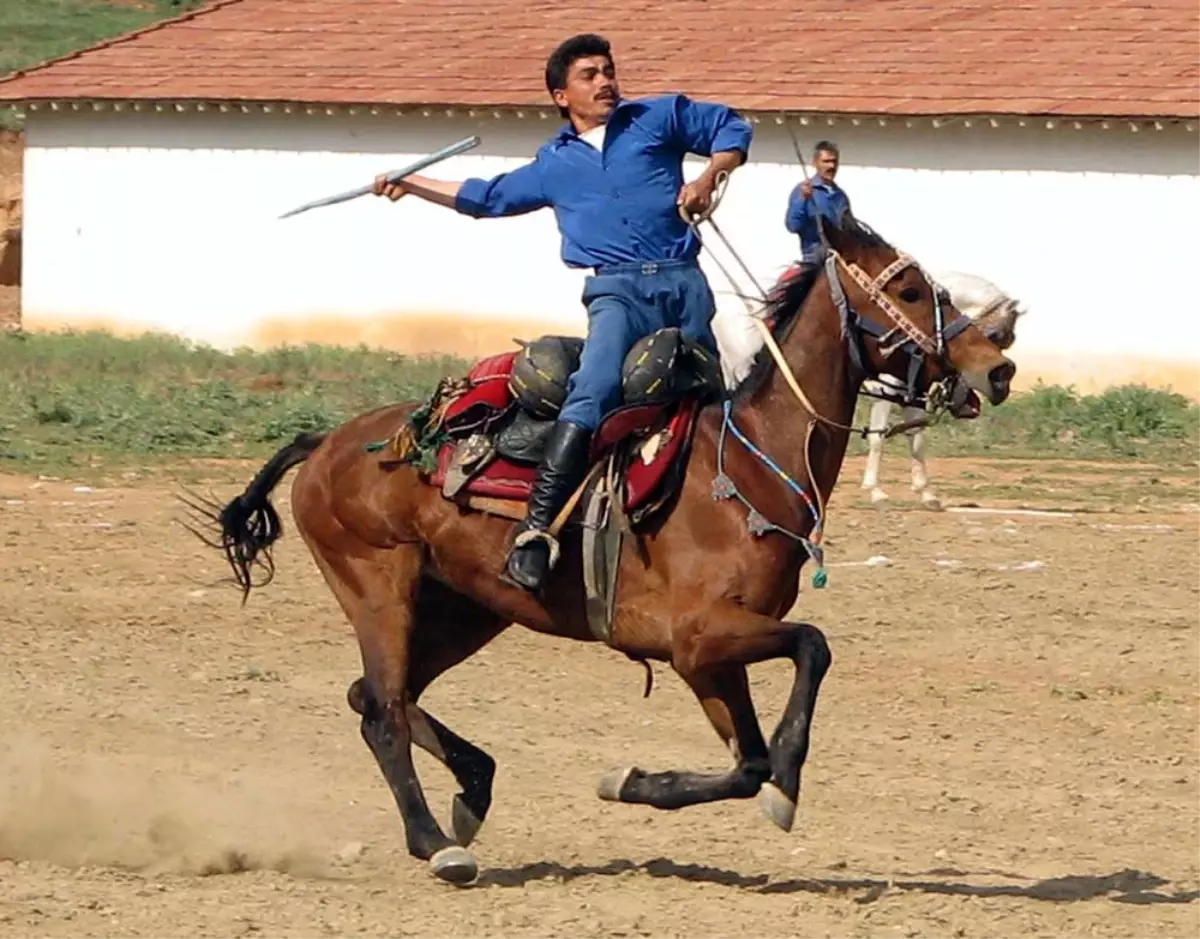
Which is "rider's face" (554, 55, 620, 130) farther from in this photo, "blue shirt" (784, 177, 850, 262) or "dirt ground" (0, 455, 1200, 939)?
"dirt ground" (0, 455, 1200, 939)

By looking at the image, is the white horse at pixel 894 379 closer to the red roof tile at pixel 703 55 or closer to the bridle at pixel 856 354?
the bridle at pixel 856 354

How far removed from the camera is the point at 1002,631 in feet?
40.4

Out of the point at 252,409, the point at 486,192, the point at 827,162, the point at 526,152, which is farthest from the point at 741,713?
the point at 526,152

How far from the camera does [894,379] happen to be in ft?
26.4

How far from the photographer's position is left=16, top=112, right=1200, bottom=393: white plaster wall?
2542cm

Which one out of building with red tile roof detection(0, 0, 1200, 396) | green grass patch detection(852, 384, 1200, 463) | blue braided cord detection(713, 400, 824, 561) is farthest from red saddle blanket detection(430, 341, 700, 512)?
building with red tile roof detection(0, 0, 1200, 396)

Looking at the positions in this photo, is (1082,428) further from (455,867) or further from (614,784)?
(455,867)

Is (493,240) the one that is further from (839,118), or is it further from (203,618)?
(203,618)

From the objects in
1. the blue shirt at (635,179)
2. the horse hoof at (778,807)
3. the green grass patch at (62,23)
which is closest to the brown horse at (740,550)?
the horse hoof at (778,807)

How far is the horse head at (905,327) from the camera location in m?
7.50

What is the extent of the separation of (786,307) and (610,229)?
60 cm

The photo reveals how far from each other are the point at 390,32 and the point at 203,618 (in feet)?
67.3

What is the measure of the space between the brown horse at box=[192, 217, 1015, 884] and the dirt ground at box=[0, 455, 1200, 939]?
34cm

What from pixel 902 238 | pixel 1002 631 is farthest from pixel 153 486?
pixel 902 238
